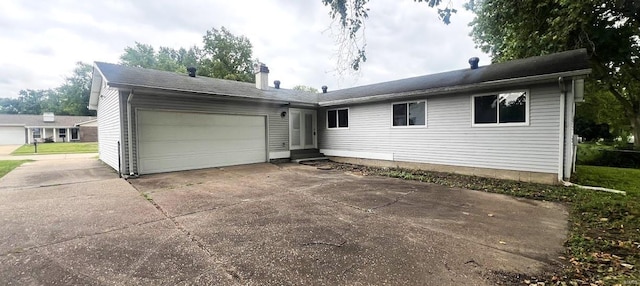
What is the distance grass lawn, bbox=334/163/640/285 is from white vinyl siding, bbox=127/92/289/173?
6287 millimetres

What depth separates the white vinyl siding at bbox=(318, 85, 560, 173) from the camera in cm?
682

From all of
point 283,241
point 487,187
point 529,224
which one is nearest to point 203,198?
point 283,241

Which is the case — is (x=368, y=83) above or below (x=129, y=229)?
above

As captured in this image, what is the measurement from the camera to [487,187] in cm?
665

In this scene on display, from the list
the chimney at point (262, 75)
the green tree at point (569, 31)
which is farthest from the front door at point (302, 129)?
the green tree at point (569, 31)

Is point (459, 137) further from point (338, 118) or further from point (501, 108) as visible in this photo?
point (338, 118)

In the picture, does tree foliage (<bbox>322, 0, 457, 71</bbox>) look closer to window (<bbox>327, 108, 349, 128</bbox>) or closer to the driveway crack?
the driveway crack

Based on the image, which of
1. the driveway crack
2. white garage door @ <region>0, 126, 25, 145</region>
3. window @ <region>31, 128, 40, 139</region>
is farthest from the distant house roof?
white garage door @ <region>0, 126, 25, 145</region>

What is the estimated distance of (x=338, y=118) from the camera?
1188 cm

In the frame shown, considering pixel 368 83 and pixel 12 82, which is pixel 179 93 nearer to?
pixel 368 83

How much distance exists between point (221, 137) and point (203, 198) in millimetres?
4851

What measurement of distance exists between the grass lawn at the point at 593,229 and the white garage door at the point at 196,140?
6680 millimetres

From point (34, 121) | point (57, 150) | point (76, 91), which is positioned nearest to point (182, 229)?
point (57, 150)

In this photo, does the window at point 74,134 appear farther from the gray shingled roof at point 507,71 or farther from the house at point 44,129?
the gray shingled roof at point 507,71
